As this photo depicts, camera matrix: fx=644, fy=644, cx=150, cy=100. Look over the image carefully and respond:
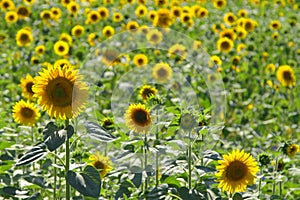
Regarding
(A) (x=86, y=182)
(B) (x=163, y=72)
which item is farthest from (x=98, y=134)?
(B) (x=163, y=72)

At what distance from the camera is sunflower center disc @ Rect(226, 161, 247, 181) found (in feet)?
6.66

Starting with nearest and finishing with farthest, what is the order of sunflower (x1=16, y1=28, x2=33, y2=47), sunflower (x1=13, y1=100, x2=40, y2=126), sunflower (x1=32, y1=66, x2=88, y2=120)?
1. sunflower (x1=32, y1=66, x2=88, y2=120)
2. sunflower (x1=13, y1=100, x2=40, y2=126)
3. sunflower (x1=16, y1=28, x2=33, y2=47)

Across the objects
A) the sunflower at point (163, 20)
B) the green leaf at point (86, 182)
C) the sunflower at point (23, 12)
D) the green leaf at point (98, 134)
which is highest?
the sunflower at point (23, 12)

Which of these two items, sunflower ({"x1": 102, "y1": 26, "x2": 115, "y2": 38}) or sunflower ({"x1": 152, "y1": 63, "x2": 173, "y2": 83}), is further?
sunflower ({"x1": 102, "y1": 26, "x2": 115, "y2": 38})

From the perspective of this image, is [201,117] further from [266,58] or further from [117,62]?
[266,58]

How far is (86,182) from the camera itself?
186cm

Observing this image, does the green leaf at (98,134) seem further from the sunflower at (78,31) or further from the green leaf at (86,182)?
the sunflower at (78,31)

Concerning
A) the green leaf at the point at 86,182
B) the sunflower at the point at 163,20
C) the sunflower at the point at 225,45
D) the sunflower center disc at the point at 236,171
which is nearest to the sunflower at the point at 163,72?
the sunflower at the point at 225,45

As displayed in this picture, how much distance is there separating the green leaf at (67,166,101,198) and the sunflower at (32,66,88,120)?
178 mm

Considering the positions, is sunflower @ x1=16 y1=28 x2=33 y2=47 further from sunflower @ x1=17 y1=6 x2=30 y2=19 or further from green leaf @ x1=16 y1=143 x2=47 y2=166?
green leaf @ x1=16 y1=143 x2=47 y2=166

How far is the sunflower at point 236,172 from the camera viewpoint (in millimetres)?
2029

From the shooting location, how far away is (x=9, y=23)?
21.2ft

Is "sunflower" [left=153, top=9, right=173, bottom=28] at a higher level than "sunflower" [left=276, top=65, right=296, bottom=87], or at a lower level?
higher

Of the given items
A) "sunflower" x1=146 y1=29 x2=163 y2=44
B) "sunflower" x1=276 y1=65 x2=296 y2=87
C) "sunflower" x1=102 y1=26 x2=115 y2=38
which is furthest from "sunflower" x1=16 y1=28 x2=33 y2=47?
"sunflower" x1=276 y1=65 x2=296 y2=87
